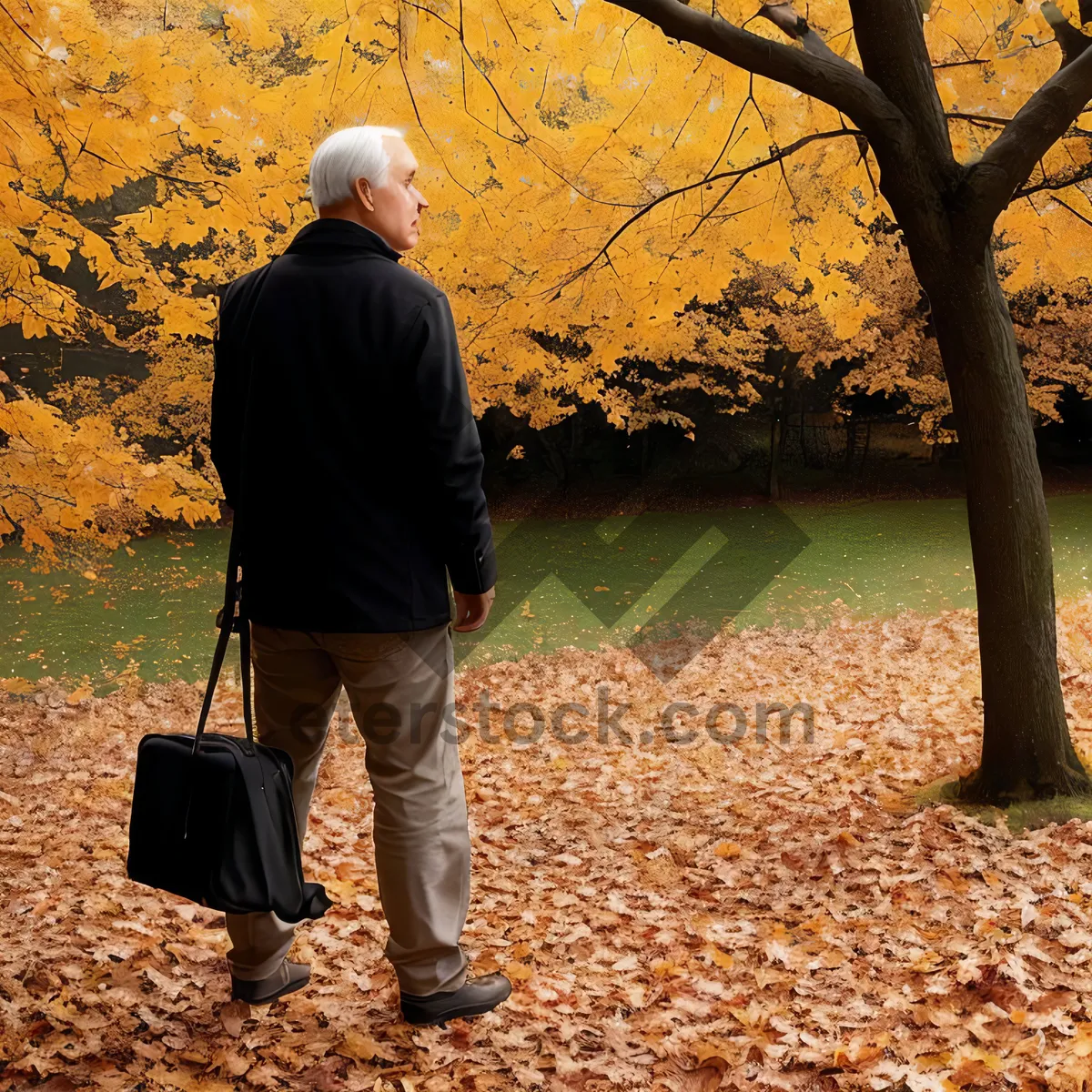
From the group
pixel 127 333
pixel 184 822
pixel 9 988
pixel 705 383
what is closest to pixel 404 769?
pixel 184 822

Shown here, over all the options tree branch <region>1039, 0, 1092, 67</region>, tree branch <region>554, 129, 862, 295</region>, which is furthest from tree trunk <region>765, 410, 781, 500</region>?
tree branch <region>1039, 0, 1092, 67</region>

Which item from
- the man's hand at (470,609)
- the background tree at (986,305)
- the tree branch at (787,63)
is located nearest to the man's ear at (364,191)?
the man's hand at (470,609)

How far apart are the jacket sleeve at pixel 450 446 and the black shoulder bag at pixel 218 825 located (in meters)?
0.48

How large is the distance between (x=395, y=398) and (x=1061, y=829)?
3051mm

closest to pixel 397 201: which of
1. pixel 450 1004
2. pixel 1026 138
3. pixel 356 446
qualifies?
pixel 356 446

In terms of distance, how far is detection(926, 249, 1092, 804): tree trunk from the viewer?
3.80m

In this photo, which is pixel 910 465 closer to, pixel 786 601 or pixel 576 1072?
pixel 786 601

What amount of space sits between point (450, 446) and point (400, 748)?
2.23ft

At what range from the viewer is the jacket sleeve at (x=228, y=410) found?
2180 millimetres

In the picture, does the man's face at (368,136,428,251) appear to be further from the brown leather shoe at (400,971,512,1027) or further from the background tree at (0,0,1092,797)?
the brown leather shoe at (400,971,512,1027)

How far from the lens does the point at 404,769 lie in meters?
2.17

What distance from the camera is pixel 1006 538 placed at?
3.83 meters

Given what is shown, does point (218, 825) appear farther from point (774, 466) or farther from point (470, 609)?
point (774, 466)

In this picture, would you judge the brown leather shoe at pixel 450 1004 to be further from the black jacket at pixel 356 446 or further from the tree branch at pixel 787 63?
the tree branch at pixel 787 63
